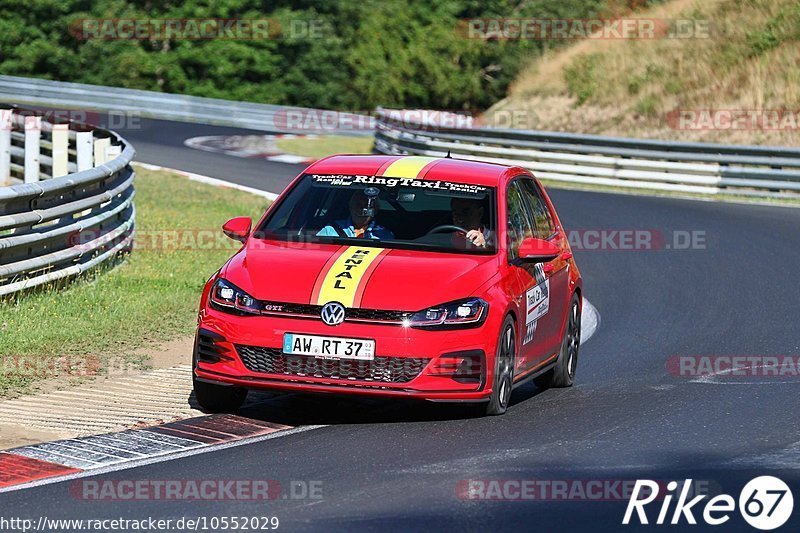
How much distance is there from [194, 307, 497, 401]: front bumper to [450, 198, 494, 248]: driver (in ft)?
3.37

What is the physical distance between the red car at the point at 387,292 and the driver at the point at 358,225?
0.03ft

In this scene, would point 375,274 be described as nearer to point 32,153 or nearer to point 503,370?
point 503,370

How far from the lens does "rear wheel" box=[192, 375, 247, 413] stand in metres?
8.98

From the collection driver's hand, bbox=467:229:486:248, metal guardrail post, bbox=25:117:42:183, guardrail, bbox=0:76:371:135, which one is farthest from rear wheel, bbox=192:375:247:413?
guardrail, bbox=0:76:371:135

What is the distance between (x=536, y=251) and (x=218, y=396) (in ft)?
7.29

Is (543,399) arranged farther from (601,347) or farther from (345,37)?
(345,37)

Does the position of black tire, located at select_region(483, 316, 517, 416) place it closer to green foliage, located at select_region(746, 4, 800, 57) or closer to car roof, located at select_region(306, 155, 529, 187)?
car roof, located at select_region(306, 155, 529, 187)

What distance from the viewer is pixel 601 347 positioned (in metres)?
12.6

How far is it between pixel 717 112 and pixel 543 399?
1054 inches

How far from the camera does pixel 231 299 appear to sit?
8758 mm

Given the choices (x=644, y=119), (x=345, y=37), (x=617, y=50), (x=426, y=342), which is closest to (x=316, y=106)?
(x=345, y=37)
